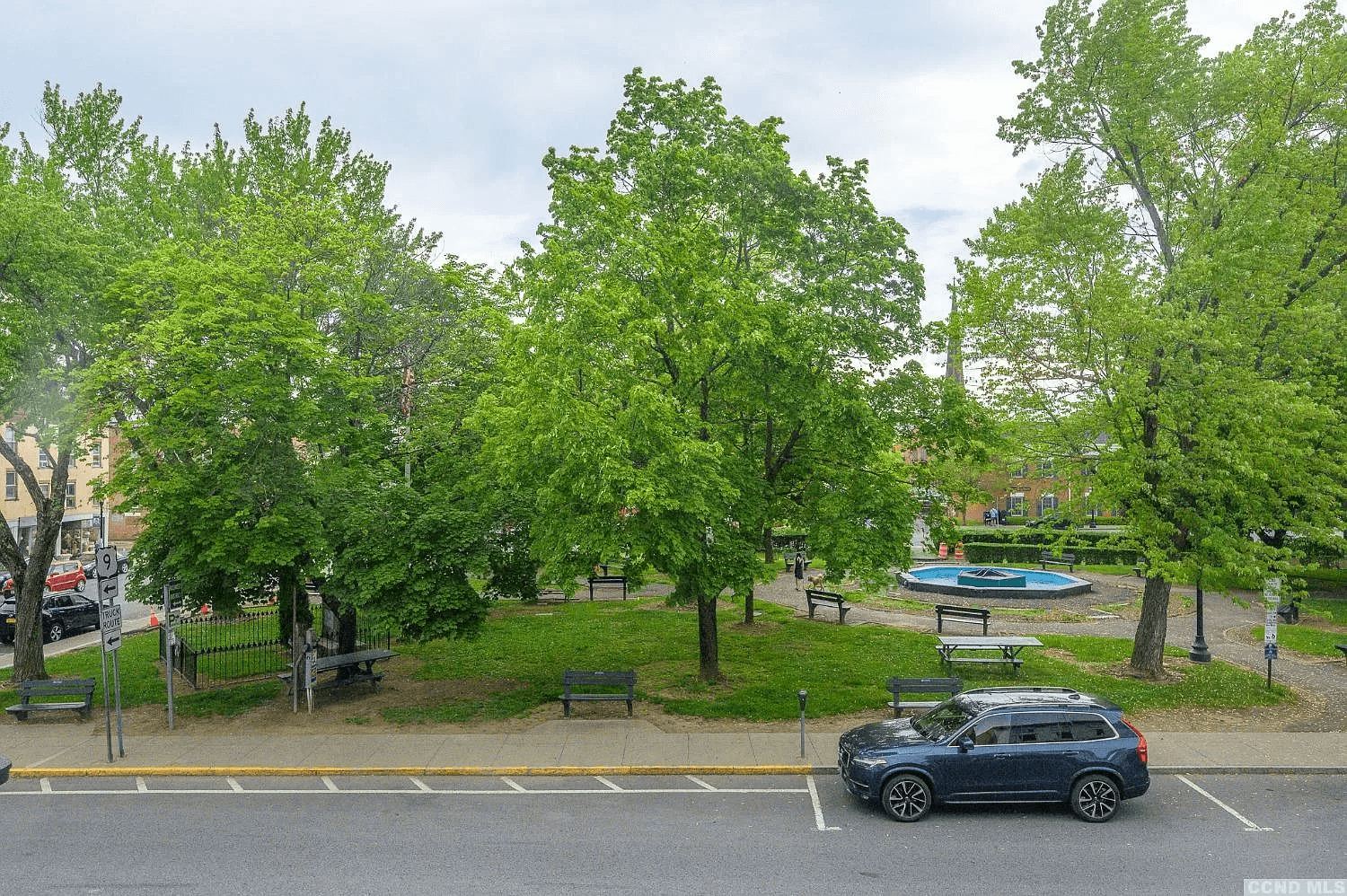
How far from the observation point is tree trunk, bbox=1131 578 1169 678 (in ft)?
60.3

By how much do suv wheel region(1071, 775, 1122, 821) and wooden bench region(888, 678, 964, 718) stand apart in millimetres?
4200

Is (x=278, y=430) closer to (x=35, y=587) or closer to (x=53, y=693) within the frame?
(x=53, y=693)

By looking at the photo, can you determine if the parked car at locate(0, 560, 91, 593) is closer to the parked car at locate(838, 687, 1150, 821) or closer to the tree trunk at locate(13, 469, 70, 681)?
the tree trunk at locate(13, 469, 70, 681)

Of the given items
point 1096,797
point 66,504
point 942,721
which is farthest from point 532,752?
point 66,504

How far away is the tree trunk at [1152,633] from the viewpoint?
18375 millimetres

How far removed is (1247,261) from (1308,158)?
356cm

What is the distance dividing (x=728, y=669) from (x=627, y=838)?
9.14m

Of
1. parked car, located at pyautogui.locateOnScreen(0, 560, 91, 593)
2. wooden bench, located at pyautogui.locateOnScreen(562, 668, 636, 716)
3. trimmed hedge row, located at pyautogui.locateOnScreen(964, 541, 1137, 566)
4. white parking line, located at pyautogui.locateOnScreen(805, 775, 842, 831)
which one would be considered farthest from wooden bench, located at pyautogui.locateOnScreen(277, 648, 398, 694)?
trimmed hedge row, located at pyautogui.locateOnScreen(964, 541, 1137, 566)

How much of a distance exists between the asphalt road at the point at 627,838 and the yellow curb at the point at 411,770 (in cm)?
18

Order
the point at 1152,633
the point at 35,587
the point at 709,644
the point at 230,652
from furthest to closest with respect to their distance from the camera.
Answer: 1. the point at 230,652
2. the point at 35,587
3. the point at 1152,633
4. the point at 709,644

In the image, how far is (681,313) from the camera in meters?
15.6

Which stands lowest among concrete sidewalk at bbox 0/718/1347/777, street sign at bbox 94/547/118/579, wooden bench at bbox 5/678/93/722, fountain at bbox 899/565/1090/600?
concrete sidewalk at bbox 0/718/1347/777

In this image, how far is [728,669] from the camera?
19.5 metres

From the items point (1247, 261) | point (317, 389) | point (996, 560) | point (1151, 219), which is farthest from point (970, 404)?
point (996, 560)
